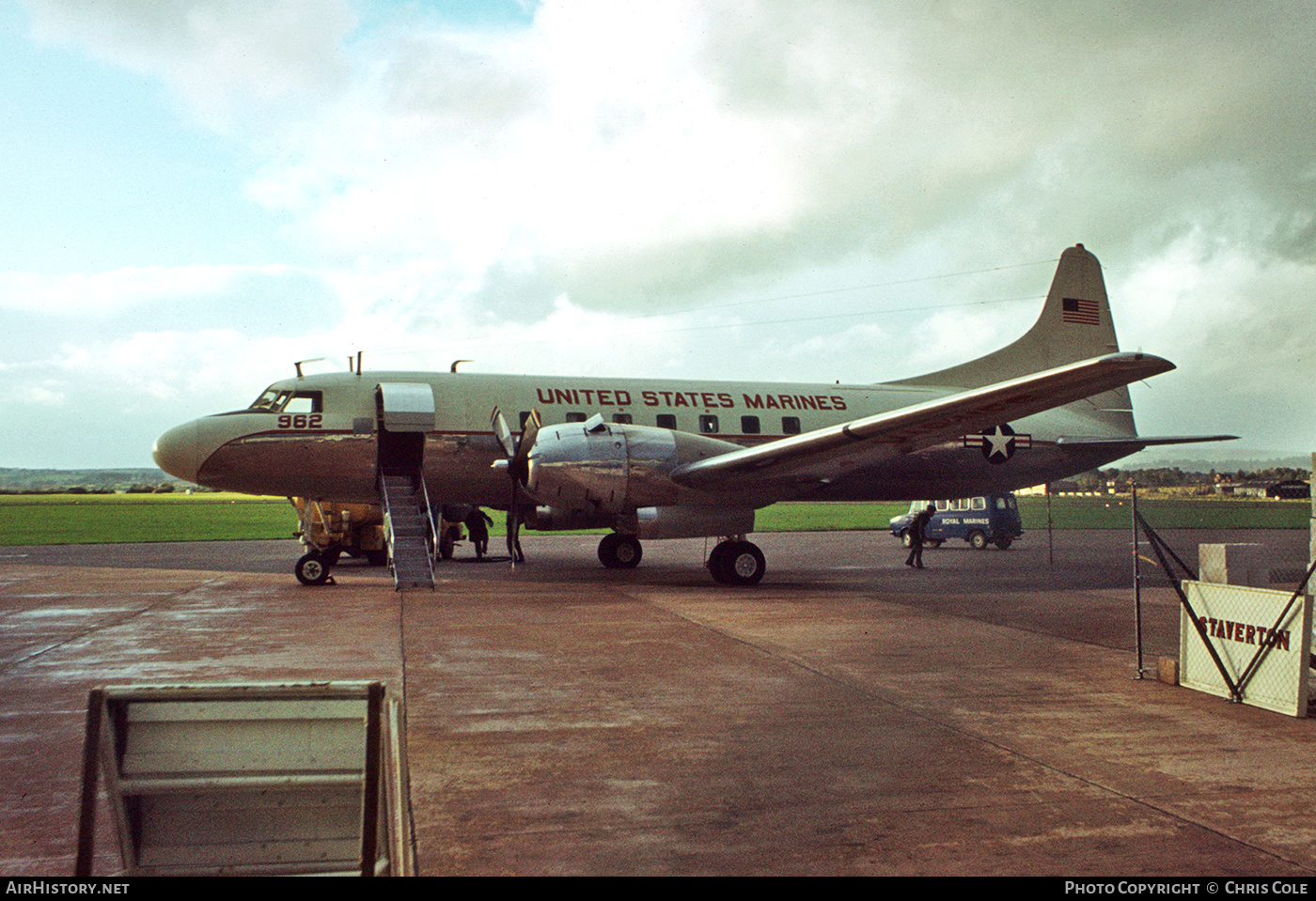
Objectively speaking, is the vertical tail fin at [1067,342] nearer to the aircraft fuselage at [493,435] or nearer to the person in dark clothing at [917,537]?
the aircraft fuselage at [493,435]

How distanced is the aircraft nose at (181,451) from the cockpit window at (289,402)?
1.15 m

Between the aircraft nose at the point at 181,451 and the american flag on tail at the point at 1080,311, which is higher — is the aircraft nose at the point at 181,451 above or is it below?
below

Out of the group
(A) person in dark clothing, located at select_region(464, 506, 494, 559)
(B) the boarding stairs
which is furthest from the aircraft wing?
(A) person in dark clothing, located at select_region(464, 506, 494, 559)

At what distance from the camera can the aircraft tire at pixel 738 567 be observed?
1580 centimetres

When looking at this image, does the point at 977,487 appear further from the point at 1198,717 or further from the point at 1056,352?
the point at 1198,717

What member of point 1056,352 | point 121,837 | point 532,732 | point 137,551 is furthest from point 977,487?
point 137,551

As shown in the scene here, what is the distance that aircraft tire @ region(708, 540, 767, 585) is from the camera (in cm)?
1580

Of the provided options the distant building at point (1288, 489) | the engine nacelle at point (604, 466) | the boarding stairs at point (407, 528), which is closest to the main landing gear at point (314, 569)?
the boarding stairs at point (407, 528)

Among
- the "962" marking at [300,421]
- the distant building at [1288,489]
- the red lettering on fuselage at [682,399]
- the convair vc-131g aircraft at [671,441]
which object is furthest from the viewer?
the red lettering on fuselage at [682,399]

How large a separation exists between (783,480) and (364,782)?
12852 millimetres

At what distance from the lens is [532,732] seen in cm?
610

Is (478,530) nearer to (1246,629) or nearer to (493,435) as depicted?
(493,435)

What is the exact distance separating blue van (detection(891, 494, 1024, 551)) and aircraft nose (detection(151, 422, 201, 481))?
65.5 feet

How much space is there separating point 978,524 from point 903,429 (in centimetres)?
1692
